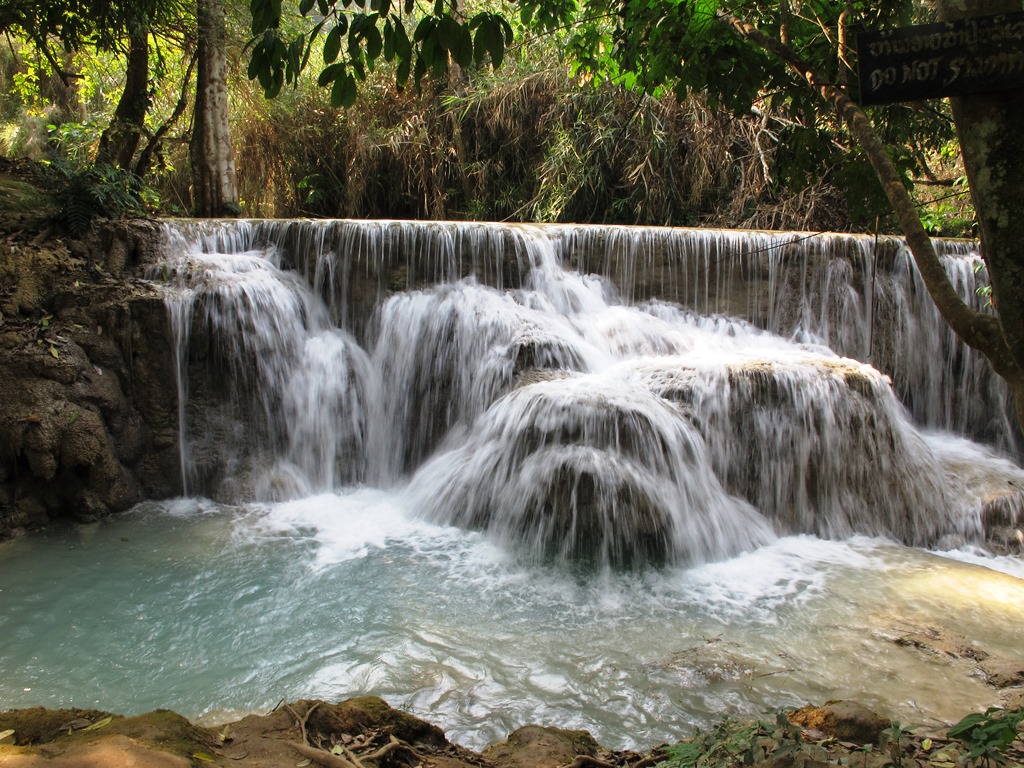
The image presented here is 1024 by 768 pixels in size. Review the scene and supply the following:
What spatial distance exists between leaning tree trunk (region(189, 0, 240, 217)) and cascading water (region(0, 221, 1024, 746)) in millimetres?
2470

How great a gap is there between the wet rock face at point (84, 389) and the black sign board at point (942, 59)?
618 cm

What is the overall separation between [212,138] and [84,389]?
514cm

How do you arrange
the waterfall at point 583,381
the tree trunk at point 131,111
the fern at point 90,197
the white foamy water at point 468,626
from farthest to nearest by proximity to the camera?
the tree trunk at point 131,111 → the fern at point 90,197 → the waterfall at point 583,381 → the white foamy water at point 468,626

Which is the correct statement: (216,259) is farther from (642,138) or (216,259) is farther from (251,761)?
(642,138)

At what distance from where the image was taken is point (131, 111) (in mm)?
9508

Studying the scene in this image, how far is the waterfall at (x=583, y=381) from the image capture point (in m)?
5.73

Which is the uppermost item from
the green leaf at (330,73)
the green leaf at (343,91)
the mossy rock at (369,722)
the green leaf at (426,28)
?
the green leaf at (426,28)

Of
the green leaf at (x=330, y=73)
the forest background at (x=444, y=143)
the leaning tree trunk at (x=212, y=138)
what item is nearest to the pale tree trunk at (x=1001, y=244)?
the green leaf at (x=330, y=73)

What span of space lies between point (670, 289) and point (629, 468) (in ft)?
12.9

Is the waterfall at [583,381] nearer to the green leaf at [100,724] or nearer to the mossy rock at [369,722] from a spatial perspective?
the mossy rock at [369,722]

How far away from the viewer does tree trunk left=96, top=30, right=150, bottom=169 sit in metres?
9.28

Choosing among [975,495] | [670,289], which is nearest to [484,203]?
[670,289]

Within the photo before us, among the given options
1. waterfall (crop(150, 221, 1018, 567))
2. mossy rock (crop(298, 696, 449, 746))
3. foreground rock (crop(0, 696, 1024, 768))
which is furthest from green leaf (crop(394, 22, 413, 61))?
waterfall (crop(150, 221, 1018, 567))

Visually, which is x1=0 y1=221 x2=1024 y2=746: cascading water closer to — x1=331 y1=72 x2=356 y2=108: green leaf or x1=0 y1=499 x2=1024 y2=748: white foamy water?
x1=0 y1=499 x2=1024 y2=748: white foamy water
